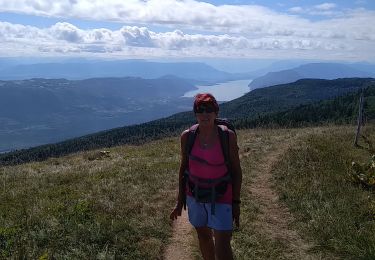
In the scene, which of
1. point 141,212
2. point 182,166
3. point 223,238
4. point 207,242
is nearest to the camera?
point 223,238

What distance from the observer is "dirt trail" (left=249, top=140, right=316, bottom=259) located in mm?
8164

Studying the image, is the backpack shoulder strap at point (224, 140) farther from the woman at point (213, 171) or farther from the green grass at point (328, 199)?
the green grass at point (328, 199)

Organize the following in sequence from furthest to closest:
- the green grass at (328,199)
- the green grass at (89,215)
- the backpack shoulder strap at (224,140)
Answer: the green grass at (328,199), the green grass at (89,215), the backpack shoulder strap at (224,140)

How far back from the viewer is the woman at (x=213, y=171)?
5.33 m

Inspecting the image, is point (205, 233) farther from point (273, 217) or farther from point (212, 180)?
point (273, 217)

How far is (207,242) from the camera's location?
600cm

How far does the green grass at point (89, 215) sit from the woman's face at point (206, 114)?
11.4 ft

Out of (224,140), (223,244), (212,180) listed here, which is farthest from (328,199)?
(224,140)

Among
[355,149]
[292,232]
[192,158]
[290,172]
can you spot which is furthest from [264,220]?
[355,149]

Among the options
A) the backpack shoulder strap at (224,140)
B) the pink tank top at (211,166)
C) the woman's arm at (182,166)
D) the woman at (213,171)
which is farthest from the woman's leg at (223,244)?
the backpack shoulder strap at (224,140)

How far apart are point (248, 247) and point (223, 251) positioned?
110 inches

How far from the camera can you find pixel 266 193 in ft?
39.0

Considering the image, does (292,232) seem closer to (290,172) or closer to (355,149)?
(290,172)

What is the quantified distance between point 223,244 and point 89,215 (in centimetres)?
446
